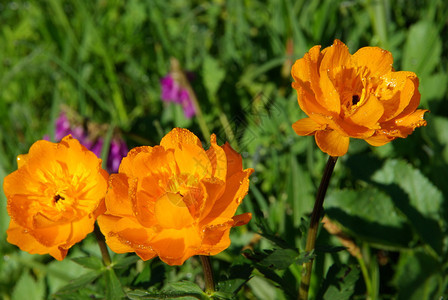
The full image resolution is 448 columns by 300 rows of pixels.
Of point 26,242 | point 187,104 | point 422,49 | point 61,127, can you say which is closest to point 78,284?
point 26,242

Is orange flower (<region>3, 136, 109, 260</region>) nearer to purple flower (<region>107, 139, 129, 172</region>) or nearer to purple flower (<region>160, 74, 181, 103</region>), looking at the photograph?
purple flower (<region>107, 139, 129, 172</region>)

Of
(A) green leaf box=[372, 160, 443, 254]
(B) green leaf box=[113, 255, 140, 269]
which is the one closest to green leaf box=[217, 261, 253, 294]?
(B) green leaf box=[113, 255, 140, 269]

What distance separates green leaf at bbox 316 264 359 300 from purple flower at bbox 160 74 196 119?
1260mm

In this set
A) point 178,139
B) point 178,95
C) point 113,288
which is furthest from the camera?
point 178,95

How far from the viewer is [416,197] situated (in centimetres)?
158

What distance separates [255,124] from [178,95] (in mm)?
488

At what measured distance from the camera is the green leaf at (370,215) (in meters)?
1.53

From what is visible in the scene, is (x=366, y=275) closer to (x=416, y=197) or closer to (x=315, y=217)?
(x=416, y=197)

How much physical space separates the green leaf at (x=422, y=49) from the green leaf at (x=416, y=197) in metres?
0.55

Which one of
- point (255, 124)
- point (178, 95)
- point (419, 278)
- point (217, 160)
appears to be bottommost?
point (419, 278)

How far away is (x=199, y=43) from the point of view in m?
2.54

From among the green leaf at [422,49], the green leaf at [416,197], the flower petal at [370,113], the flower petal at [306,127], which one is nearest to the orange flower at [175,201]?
the flower petal at [306,127]

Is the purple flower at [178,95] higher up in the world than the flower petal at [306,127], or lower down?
lower down

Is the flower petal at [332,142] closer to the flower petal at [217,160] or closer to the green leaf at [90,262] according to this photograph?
the flower petal at [217,160]
